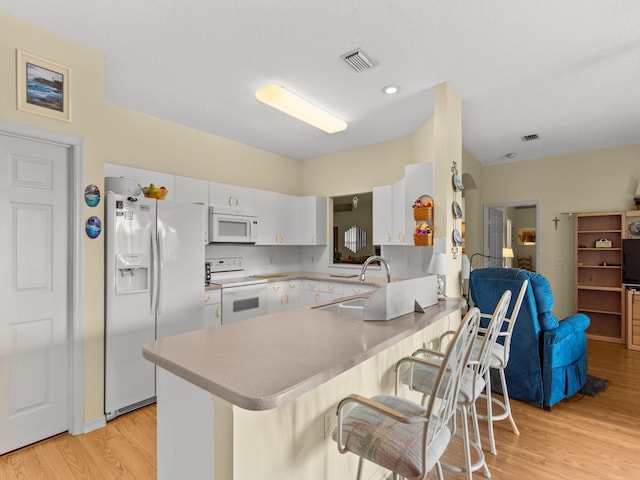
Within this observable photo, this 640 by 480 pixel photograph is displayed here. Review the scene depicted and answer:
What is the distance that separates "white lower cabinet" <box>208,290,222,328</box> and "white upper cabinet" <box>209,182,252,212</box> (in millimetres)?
1090

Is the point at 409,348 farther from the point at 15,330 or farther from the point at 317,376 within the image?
the point at 15,330

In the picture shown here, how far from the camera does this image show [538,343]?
8.92 feet

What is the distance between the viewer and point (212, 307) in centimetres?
360

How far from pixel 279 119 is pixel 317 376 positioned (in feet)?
10.9

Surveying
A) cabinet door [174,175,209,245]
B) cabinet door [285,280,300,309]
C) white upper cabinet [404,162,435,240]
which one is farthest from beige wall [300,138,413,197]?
cabinet door [174,175,209,245]

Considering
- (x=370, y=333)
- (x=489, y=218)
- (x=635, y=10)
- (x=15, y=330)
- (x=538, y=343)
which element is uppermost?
(x=635, y=10)

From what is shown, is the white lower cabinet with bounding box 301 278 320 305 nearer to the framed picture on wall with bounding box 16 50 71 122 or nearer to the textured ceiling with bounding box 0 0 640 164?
the textured ceiling with bounding box 0 0 640 164

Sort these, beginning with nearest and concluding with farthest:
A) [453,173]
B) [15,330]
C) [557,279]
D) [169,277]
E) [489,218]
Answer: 1. [15,330]
2. [169,277]
3. [453,173]
4. [557,279]
5. [489,218]

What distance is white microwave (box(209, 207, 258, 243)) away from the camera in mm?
3938

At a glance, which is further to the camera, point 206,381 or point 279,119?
point 279,119

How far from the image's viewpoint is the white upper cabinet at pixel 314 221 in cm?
504

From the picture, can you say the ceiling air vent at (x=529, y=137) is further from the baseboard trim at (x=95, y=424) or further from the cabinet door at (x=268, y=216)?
the baseboard trim at (x=95, y=424)

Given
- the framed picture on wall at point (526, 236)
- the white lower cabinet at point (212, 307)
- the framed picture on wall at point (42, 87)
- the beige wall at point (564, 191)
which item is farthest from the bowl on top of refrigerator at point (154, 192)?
the framed picture on wall at point (526, 236)

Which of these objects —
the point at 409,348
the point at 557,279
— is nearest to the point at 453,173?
the point at 409,348
